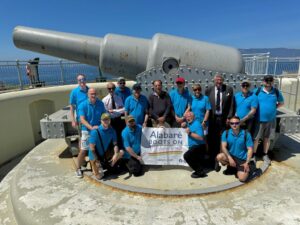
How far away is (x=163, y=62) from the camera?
4.52 m

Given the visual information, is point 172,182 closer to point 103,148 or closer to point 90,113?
point 103,148

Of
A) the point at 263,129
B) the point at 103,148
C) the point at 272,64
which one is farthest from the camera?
the point at 272,64

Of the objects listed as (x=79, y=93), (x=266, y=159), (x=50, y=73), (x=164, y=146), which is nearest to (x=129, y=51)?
(x=79, y=93)

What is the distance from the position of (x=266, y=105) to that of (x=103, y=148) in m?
2.65

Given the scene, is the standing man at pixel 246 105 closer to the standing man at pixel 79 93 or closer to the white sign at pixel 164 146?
the white sign at pixel 164 146

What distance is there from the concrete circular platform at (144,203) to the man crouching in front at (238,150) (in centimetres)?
22

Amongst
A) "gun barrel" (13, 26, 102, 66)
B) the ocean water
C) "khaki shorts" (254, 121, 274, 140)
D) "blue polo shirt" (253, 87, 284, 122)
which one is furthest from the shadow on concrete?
the ocean water

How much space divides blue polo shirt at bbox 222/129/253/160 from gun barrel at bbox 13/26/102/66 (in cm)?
297

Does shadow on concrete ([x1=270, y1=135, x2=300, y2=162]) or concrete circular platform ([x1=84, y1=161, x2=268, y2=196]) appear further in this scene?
shadow on concrete ([x1=270, y1=135, x2=300, y2=162])

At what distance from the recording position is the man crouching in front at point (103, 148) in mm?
3748

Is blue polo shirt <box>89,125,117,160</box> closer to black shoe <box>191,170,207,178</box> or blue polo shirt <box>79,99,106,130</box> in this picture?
blue polo shirt <box>79,99,106,130</box>

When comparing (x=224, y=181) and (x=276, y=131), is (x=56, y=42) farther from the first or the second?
(x=276, y=131)

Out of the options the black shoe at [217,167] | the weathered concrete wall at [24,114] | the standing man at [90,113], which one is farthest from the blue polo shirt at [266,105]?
the weathered concrete wall at [24,114]

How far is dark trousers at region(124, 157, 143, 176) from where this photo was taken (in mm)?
3971
